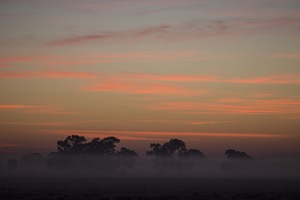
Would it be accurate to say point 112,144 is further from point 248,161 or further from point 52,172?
point 248,161

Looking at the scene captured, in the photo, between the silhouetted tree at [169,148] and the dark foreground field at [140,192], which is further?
the silhouetted tree at [169,148]

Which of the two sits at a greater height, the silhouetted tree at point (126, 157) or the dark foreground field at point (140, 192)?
the silhouetted tree at point (126, 157)

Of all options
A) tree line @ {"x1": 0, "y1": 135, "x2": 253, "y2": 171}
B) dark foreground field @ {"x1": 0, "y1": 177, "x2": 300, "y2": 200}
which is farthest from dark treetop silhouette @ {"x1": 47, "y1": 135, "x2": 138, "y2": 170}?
dark foreground field @ {"x1": 0, "y1": 177, "x2": 300, "y2": 200}

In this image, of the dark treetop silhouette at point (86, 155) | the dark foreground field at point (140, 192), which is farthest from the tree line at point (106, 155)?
the dark foreground field at point (140, 192)

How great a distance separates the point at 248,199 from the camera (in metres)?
52.2

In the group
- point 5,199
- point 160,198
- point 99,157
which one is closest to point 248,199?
point 160,198

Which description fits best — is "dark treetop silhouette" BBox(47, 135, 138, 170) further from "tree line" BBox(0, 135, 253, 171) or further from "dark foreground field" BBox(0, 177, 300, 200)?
"dark foreground field" BBox(0, 177, 300, 200)

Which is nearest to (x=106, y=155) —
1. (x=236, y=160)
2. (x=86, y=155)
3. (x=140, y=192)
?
(x=86, y=155)

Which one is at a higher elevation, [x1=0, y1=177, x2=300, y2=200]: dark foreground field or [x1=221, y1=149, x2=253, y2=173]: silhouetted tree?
[x1=221, y1=149, x2=253, y2=173]: silhouetted tree

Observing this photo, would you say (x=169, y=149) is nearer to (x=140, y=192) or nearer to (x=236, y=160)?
(x=236, y=160)

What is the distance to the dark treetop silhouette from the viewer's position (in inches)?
6693

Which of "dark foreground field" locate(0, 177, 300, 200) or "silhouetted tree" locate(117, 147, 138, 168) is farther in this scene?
"silhouetted tree" locate(117, 147, 138, 168)

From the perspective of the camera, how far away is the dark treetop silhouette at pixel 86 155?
170m

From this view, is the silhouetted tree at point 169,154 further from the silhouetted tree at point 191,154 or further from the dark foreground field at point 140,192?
the dark foreground field at point 140,192
